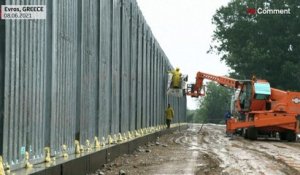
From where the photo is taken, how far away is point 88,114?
1190 cm

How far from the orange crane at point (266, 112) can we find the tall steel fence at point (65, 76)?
1013cm

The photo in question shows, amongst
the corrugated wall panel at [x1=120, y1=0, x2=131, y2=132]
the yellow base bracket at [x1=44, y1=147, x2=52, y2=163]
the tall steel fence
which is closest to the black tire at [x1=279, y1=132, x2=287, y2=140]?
the tall steel fence

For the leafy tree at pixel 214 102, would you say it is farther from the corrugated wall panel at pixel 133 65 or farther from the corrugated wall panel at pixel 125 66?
the corrugated wall panel at pixel 125 66

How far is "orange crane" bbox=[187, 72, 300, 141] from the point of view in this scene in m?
27.8

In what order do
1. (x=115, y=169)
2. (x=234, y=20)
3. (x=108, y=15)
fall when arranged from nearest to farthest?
(x=115, y=169), (x=108, y=15), (x=234, y=20)

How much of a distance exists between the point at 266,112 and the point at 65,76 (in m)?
19.3

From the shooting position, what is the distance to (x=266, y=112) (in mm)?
27938

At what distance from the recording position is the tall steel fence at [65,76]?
7.12m

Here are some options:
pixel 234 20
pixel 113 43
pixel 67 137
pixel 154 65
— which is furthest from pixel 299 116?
pixel 234 20

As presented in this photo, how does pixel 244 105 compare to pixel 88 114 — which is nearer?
pixel 88 114

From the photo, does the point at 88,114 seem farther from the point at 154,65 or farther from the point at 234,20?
the point at 234,20

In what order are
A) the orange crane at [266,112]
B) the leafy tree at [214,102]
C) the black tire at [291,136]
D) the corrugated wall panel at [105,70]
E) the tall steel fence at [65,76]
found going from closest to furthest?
1. the tall steel fence at [65,76]
2. the corrugated wall panel at [105,70]
3. the orange crane at [266,112]
4. the black tire at [291,136]
5. the leafy tree at [214,102]

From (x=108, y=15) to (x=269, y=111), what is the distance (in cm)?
1541

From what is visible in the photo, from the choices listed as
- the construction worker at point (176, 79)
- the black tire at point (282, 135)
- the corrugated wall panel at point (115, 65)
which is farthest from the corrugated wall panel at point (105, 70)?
the construction worker at point (176, 79)
